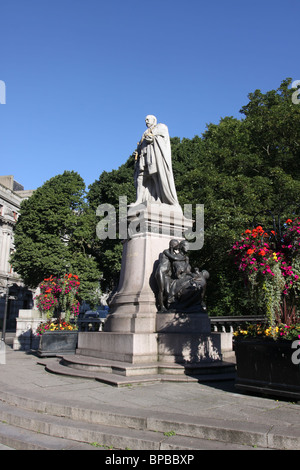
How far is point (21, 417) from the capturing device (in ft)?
15.9

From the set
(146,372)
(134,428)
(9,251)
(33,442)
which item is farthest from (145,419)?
(9,251)

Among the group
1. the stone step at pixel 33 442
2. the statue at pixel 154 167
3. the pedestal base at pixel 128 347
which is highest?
the statue at pixel 154 167

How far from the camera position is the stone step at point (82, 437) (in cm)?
381

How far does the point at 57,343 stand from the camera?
39.1 ft

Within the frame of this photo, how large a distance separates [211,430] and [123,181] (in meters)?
28.3

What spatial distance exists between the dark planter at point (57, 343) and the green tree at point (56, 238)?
16280 mm

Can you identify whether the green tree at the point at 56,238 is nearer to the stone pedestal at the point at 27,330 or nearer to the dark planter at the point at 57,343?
the stone pedestal at the point at 27,330

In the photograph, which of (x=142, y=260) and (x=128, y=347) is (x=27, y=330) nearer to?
(x=142, y=260)

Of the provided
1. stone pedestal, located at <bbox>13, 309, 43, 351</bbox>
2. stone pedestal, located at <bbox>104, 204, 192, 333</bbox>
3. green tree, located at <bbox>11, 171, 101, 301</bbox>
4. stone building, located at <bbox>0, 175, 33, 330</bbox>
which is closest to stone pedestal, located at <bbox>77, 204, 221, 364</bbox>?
stone pedestal, located at <bbox>104, 204, 192, 333</bbox>

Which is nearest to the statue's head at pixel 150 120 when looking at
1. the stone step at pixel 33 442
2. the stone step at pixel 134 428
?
the stone step at pixel 134 428

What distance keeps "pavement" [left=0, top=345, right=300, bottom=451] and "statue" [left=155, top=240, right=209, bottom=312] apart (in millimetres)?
2373

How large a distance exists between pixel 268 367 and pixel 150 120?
790 centimetres
